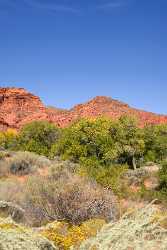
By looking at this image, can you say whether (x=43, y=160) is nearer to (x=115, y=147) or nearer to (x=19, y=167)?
(x=19, y=167)

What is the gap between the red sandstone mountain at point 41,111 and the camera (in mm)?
81250

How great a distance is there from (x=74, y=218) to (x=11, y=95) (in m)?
70.4

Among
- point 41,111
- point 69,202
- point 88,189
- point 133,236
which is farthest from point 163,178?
point 41,111

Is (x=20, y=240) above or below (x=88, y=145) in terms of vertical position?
below

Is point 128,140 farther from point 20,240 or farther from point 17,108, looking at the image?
point 17,108

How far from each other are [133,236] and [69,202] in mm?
10685

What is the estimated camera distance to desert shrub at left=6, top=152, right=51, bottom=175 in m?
31.2

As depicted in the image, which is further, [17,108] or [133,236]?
[17,108]

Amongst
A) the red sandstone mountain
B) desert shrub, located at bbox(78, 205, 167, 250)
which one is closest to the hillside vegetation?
desert shrub, located at bbox(78, 205, 167, 250)

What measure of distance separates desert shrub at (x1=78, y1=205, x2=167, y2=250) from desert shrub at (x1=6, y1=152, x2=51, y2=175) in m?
26.0

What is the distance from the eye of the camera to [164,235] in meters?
5.16

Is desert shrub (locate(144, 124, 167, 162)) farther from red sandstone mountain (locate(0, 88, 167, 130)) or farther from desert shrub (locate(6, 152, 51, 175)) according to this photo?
red sandstone mountain (locate(0, 88, 167, 130))

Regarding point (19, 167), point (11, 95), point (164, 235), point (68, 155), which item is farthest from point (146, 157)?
point (11, 95)

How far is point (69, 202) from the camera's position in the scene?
606 inches
